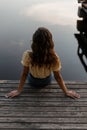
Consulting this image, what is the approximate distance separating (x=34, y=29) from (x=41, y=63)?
6593mm

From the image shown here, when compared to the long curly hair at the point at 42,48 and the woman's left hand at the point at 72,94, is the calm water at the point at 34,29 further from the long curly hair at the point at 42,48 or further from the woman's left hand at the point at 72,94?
the long curly hair at the point at 42,48

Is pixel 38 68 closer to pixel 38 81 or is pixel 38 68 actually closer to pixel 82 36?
pixel 38 81

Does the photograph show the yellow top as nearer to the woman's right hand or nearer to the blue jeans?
the blue jeans

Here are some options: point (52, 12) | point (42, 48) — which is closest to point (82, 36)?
point (52, 12)

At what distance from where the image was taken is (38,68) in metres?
3.74

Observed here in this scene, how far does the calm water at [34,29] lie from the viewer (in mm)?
8250

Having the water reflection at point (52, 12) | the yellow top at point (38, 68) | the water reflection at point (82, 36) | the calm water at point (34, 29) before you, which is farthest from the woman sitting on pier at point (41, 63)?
the water reflection at point (52, 12)

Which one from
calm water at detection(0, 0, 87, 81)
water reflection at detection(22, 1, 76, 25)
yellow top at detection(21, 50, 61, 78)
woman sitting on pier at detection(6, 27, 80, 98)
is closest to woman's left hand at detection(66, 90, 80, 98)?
woman sitting on pier at detection(6, 27, 80, 98)

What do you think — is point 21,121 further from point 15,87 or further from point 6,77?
point 6,77

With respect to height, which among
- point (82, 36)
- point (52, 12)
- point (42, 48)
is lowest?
point (52, 12)

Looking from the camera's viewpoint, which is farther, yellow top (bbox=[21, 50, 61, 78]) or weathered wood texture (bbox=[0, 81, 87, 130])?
yellow top (bbox=[21, 50, 61, 78])

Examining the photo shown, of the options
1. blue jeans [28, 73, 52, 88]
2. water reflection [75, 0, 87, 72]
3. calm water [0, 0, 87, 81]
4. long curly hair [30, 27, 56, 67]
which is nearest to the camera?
long curly hair [30, 27, 56, 67]

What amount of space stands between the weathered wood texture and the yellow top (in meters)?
0.18

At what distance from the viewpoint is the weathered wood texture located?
330 centimetres
